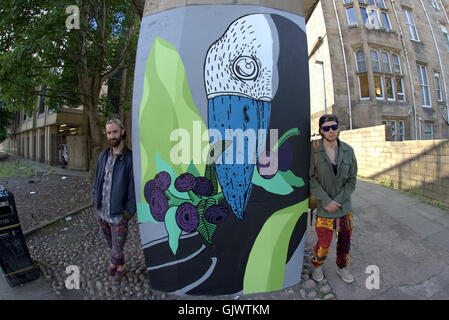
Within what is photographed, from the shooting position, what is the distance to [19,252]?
2674 millimetres

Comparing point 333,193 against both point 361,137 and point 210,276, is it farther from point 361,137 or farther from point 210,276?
point 361,137

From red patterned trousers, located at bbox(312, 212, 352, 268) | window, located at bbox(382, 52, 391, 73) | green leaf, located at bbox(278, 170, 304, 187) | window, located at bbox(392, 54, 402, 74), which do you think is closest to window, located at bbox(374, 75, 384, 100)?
window, located at bbox(382, 52, 391, 73)

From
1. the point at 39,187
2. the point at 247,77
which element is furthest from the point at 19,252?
the point at 39,187

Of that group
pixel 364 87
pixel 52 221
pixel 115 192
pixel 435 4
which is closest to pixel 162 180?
pixel 115 192

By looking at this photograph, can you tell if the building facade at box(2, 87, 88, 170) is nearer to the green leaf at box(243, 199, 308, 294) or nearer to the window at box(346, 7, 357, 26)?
the green leaf at box(243, 199, 308, 294)

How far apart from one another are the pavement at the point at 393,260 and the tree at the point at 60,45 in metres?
4.03

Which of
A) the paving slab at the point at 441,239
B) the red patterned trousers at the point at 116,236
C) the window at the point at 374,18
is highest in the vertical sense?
the window at the point at 374,18

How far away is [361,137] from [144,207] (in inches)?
358

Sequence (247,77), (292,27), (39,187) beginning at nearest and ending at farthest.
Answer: (247,77)
(292,27)
(39,187)

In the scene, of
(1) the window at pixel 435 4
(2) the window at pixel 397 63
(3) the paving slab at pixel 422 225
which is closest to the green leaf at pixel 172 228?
(3) the paving slab at pixel 422 225

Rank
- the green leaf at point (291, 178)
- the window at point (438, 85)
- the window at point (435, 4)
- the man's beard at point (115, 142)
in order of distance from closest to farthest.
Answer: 1. the green leaf at point (291, 178)
2. the man's beard at point (115, 142)
3. the window at point (438, 85)
4. the window at point (435, 4)

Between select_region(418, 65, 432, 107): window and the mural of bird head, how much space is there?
17959 mm

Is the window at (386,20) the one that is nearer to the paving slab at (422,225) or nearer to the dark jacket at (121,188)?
the paving slab at (422,225)

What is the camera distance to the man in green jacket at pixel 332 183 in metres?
2.29
